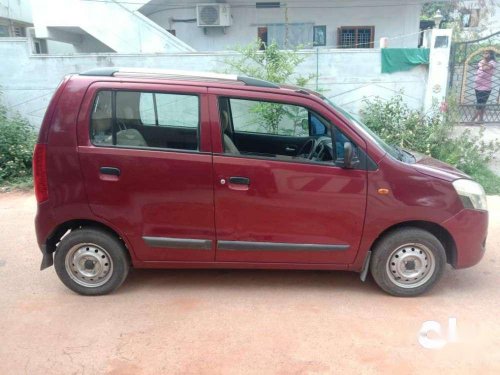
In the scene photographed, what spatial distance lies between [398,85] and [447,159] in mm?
2072

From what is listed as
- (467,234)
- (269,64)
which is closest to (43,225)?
(467,234)

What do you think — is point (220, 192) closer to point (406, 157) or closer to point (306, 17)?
point (406, 157)

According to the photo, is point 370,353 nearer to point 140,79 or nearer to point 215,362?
point 215,362

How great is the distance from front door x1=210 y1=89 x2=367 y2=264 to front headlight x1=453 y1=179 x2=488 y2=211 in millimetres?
784

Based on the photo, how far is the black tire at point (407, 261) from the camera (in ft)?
11.5

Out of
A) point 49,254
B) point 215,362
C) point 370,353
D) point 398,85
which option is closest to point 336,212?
point 370,353

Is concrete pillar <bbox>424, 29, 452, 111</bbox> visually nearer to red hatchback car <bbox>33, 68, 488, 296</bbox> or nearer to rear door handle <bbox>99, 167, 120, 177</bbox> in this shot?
red hatchback car <bbox>33, 68, 488, 296</bbox>

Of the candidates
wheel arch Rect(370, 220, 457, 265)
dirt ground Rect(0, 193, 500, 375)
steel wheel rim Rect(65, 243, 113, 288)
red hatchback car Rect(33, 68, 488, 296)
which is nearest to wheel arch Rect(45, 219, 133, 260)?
red hatchback car Rect(33, 68, 488, 296)

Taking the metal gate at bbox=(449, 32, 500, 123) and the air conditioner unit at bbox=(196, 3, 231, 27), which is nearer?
the metal gate at bbox=(449, 32, 500, 123)

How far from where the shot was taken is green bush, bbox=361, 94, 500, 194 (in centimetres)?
738

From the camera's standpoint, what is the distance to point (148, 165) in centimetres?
338

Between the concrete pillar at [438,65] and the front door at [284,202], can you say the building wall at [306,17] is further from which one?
the front door at [284,202]

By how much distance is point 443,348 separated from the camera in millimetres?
2967

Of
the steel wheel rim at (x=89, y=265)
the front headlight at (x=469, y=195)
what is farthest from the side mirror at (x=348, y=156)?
the steel wheel rim at (x=89, y=265)
